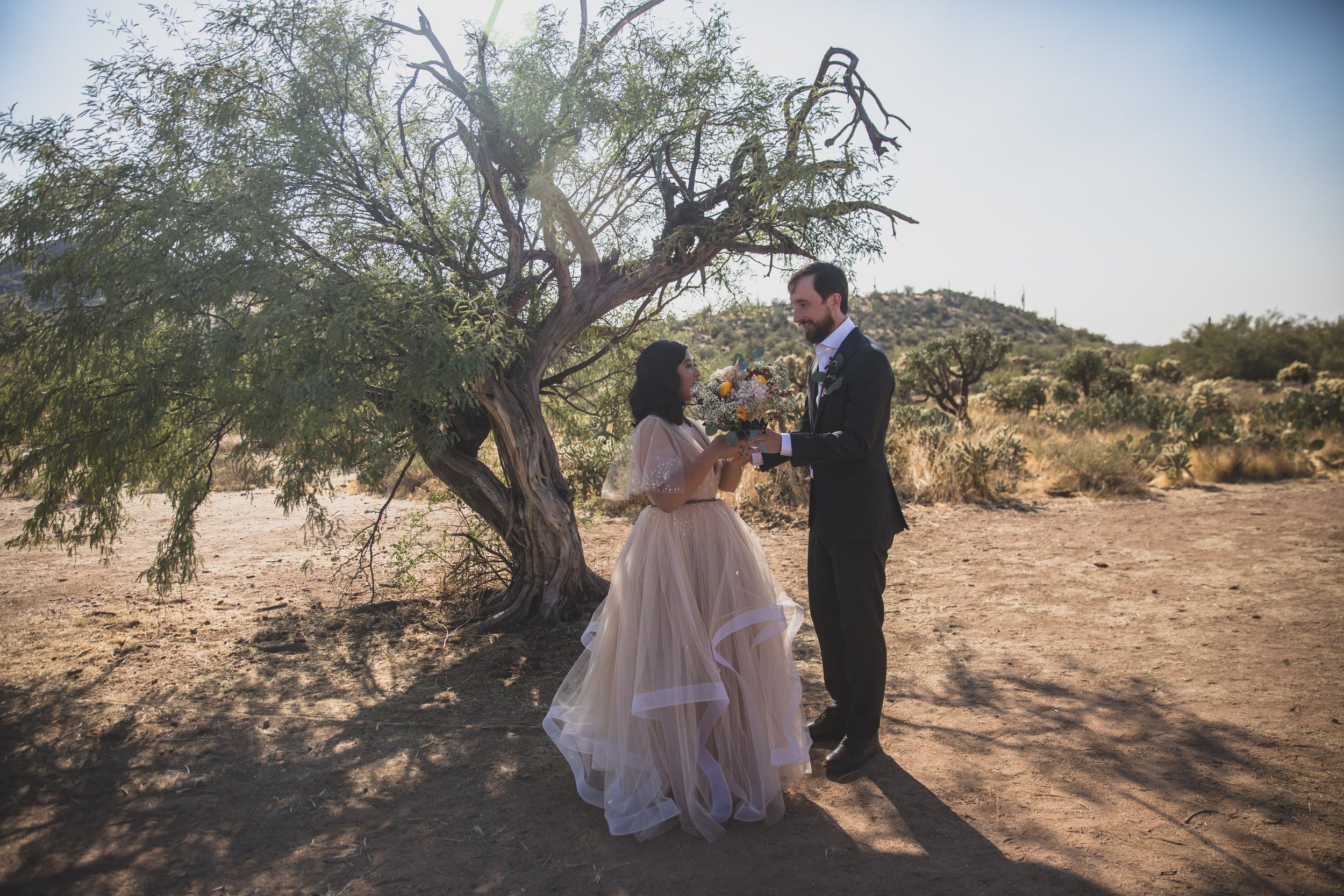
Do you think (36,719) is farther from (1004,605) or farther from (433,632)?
(1004,605)

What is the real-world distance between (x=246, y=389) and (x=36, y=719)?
7.16ft

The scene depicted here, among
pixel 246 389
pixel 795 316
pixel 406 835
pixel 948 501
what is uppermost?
pixel 795 316

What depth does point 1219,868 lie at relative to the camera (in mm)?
2785

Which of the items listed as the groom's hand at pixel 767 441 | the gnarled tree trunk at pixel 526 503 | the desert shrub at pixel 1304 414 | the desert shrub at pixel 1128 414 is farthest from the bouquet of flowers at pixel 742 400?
the desert shrub at pixel 1128 414

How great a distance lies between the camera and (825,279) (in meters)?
3.73

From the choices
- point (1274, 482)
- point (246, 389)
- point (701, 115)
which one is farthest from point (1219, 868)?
point (1274, 482)

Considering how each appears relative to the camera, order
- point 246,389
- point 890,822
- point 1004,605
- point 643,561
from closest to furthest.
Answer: point 890,822
point 643,561
point 246,389
point 1004,605

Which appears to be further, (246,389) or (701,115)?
(701,115)

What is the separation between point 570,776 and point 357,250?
11.4 feet

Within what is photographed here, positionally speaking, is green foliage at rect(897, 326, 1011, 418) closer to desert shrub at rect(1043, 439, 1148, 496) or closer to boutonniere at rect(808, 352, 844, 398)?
desert shrub at rect(1043, 439, 1148, 496)

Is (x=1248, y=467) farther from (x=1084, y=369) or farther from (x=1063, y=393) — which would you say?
(x=1084, y=369)

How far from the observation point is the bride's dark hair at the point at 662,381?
3.63 metres

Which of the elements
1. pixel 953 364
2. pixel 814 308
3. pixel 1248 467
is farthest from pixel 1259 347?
pixel 814 308

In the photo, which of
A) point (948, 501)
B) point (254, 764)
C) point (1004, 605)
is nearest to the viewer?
point (254, 764)
